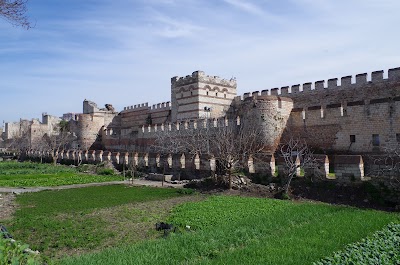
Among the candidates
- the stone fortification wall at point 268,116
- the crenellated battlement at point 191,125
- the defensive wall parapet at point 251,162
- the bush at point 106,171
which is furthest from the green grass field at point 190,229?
the bush at point 106,171

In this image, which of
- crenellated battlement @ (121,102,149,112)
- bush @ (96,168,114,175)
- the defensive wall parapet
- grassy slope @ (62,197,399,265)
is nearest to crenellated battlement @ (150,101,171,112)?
crenellated battlement @ (121,102,149,112)

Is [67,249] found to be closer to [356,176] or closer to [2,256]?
[2,256]

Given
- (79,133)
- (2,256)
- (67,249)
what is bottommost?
(67,249)

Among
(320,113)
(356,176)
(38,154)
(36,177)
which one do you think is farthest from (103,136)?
(356,176)

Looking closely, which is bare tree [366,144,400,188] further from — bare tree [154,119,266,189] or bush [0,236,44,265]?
bush [0,236,44,265]

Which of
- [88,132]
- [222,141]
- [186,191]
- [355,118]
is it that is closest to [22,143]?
[88,132]

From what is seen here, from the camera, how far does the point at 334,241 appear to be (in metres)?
6.52

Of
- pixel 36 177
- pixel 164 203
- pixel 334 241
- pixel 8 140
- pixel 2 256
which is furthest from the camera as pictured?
pixel 8 140

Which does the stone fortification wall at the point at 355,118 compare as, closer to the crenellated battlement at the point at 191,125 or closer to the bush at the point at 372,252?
the crenellated battlement at the point at 191,125

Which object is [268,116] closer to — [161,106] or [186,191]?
[186,191]

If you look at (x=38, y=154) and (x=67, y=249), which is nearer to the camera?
(x=67, y=249)

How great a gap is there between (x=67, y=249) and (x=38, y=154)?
34484 mm

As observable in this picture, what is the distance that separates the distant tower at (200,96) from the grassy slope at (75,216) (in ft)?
49.0

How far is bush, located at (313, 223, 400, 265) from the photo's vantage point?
17.6 ft
